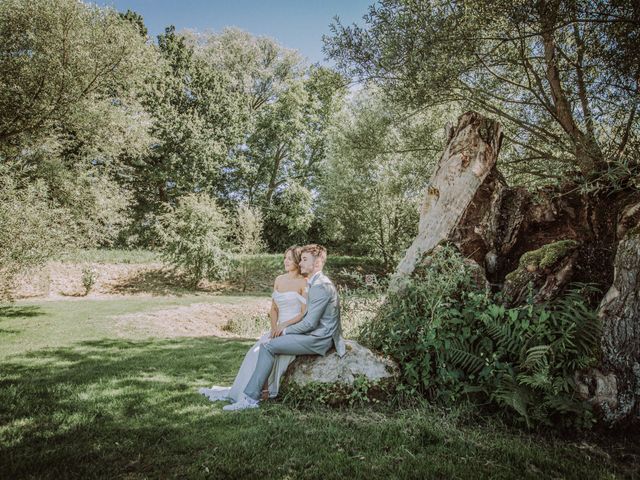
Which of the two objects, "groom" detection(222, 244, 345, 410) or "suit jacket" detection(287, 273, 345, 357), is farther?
"suit jacket" detection(287, 273, 345, 357)

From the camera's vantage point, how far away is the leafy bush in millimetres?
3885

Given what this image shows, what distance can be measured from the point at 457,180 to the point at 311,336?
3.76 m

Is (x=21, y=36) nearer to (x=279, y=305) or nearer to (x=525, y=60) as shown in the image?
(x=279, y=305)

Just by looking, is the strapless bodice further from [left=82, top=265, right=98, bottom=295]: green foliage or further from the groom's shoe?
[left=82, top=265, right=98, bottom=295]: green foliage

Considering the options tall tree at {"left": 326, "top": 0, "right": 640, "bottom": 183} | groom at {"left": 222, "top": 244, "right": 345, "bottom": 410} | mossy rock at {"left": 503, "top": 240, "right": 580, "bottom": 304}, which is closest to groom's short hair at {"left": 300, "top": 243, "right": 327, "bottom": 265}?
groom at {"left": 222, "top": 244, "right": 345, "bottom": 410}

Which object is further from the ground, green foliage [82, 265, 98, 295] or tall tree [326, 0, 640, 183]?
tall tree [326, 0, 640, 183]

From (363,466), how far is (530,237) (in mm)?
4804

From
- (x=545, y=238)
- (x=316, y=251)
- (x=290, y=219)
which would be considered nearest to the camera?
(x=316, y=251)

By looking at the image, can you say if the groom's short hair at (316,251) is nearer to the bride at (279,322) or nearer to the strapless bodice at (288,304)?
the bride at (279,322)

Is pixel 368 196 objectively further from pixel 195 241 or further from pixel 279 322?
pixel 279 322

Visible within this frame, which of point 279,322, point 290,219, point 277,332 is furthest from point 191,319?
point 290,219

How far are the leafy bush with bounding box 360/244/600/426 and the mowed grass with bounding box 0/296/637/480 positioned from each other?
0.35 meters

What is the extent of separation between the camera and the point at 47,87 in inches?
430

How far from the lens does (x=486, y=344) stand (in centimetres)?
440
